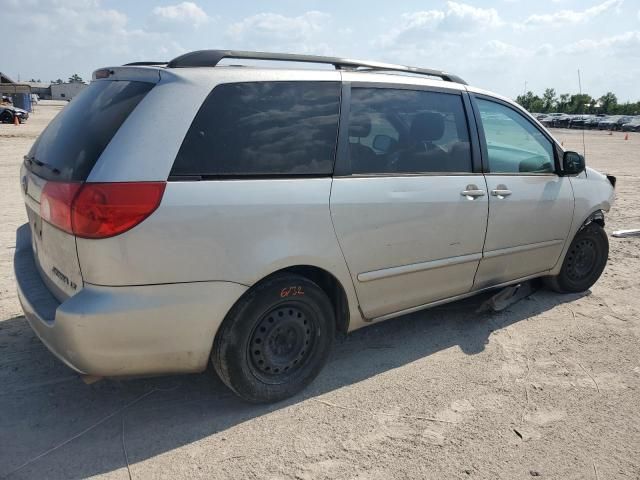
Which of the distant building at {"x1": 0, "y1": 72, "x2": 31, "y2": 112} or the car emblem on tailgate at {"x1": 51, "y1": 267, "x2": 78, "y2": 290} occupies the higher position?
the distant building at {"x1": 0, "y1": 72, "x2": 31, "y2": 112}

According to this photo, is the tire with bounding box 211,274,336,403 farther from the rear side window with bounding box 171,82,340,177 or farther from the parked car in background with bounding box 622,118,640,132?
the parked car in background with bounding box 622,118,640,132

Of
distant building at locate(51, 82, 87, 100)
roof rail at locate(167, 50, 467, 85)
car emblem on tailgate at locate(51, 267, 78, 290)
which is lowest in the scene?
car emblem on tailgate at locate(51, 267, 78, 290)

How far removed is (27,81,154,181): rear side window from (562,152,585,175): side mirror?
3.51 meters

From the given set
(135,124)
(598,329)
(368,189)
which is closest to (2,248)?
(135,124)

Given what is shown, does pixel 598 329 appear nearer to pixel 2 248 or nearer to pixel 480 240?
pixel 480 240

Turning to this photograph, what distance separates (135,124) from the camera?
2.59 meters

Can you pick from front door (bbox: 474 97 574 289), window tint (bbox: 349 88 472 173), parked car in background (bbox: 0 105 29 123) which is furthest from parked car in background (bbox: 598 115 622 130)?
window tint (bbox: 349 88 472 173)

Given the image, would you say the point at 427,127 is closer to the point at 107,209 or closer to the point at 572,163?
the point at 572,163

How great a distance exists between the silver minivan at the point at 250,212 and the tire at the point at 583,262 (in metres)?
1.30

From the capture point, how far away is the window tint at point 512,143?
412 cm

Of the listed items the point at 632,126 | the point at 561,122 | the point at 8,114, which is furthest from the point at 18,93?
the point at 632,126

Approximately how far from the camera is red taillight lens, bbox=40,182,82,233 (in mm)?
2516

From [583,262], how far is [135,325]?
4.26 m

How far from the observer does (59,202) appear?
257cm
